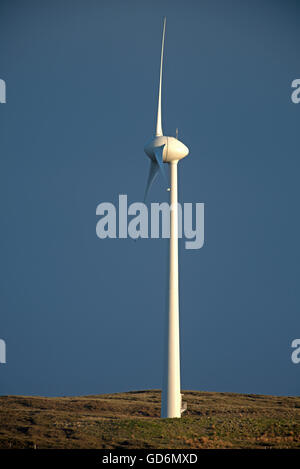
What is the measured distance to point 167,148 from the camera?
63031 mm

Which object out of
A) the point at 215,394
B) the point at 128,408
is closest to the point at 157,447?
the point at 128,408

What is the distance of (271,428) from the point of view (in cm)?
5881

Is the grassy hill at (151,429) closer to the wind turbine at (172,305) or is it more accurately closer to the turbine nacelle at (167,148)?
the wind turbine at (172,305)

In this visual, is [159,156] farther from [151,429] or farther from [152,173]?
[151,429]

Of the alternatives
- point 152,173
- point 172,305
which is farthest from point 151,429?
point 152,173

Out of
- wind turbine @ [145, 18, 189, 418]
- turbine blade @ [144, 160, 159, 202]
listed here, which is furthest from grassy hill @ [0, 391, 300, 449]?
turbine blade @ [144, 160, 159, 202]

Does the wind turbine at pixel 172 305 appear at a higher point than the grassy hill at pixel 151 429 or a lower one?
higher

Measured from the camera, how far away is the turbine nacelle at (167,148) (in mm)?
63125

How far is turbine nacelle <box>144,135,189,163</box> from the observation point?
207 ft

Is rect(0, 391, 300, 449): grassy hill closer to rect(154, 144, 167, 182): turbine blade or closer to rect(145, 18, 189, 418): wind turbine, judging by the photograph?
rect(145, 18, 189, 418): wind turbine

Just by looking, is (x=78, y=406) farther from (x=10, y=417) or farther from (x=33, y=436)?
(x=33, y=436)

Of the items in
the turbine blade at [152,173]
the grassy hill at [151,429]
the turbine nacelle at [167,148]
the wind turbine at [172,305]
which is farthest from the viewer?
the turbine blade at [152,173]

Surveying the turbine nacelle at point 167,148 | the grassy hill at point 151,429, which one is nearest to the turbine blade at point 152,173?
the turbine nacelle at point 167,148
